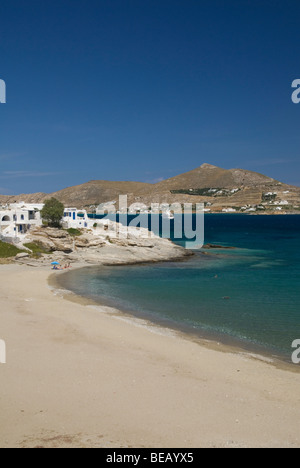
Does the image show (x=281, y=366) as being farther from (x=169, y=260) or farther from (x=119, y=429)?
(x=169, y=260)

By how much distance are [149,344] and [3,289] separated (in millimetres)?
15506

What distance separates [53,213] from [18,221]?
210 inches

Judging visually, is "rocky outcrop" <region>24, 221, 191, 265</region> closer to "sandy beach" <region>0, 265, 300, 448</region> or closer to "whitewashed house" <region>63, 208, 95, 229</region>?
"whitewashed house" <region>63, 208, 95, 229</region>

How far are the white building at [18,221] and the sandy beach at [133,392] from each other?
3255 centimetres

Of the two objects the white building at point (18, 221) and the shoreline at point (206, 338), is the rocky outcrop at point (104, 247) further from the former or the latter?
the shoreline at point (206, 338)

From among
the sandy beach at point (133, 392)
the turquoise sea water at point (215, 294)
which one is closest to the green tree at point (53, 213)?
the turquoise sea water at point (215, 294)

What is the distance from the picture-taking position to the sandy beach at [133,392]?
356 inches

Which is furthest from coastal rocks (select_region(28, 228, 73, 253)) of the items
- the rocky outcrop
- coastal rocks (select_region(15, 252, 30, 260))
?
coastal rocks (select_region(15, 252, 30, 260))

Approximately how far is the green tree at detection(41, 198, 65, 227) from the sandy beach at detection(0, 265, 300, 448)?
125ft

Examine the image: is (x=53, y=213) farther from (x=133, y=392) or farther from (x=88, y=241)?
(x=133, y=392)

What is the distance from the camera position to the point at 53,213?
55469mm

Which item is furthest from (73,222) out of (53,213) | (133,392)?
(133,392)

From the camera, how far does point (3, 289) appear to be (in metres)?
27.7
